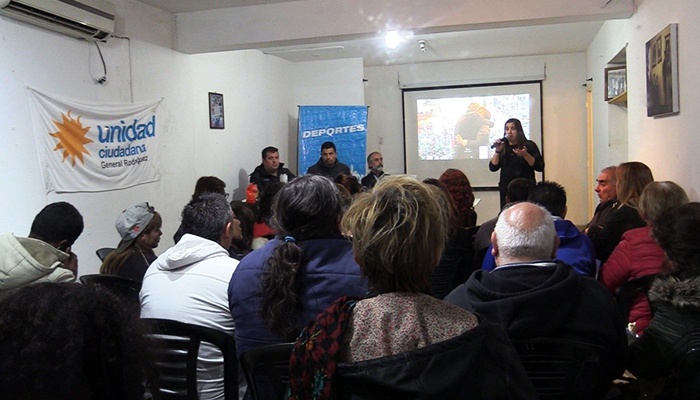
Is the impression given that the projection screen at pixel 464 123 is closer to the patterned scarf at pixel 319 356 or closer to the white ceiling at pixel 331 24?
the white ceiling at pixel 331 24

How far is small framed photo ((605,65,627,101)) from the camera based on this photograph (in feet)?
18.4

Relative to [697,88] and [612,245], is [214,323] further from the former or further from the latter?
[697,88]

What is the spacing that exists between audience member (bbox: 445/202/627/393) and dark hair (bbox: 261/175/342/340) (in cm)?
48

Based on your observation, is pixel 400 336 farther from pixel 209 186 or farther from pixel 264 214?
pixel 209 186

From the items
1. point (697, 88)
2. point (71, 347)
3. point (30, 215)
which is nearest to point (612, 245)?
point (697, 88)

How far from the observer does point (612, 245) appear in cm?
314

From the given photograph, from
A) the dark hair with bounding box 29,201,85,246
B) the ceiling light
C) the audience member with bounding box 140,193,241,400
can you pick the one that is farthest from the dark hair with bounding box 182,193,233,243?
the ceiling light

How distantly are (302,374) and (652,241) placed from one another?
6.01 ft

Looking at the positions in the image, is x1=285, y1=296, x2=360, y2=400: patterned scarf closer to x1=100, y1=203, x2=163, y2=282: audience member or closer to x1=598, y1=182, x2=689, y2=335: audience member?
x1=598, y1=182, x2=689, y2=335: audience member

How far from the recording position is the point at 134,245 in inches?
111

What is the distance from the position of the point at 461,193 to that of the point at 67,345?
10.3 ft

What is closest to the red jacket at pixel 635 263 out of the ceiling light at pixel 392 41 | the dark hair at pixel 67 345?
the dark hair at pixel 67 345

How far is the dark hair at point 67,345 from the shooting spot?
0.74m

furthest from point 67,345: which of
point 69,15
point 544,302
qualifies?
point 69,15
